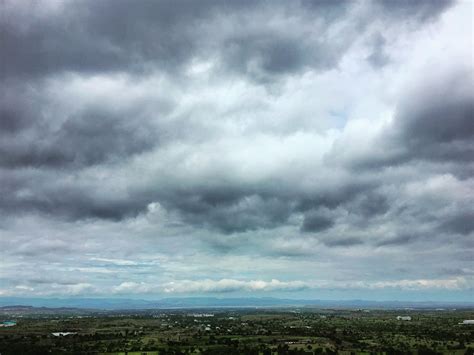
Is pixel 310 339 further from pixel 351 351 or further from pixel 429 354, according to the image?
pixel 429 354

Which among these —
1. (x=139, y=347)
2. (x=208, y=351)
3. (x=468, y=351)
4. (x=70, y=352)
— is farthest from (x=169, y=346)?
(x=468, y=351)

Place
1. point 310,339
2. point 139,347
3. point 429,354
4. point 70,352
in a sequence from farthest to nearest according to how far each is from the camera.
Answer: point 310,339, point 139,347, point 70,352, point 429,354

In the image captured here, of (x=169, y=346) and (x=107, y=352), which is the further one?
(x=169, y=346)

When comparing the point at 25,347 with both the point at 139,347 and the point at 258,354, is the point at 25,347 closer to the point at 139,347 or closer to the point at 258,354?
the point at 139,347

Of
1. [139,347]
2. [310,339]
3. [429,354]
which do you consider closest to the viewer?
[429,354]

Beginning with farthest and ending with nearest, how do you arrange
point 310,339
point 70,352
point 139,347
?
point 310,339 → point 139,347 → point 70,352

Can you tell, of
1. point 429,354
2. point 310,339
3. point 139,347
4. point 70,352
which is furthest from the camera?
point 310,339

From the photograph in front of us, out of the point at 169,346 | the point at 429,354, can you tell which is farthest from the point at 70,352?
the point at 429,354

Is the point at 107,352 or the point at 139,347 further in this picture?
the point at 139,347
